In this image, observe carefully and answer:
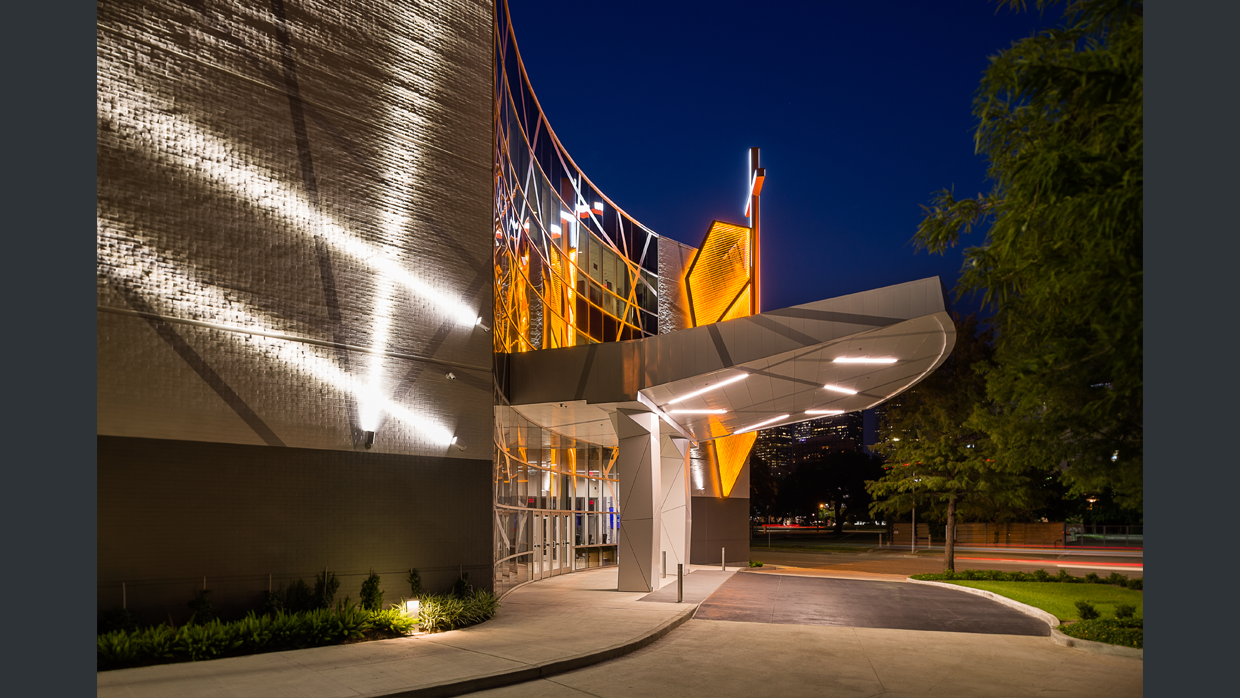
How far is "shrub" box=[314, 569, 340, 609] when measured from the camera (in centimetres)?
1372

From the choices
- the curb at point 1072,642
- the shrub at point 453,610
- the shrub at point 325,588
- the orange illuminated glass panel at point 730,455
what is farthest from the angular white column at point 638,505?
the orange illuminated glass panel at point 730,455

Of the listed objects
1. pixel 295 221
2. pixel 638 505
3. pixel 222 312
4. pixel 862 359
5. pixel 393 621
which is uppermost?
pixel 295 221

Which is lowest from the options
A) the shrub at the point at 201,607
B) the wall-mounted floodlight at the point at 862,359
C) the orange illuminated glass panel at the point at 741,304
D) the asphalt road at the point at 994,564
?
the asphalt road at the point at 994,564

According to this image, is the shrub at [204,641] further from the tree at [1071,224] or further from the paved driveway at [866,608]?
the tree at [1071,224]

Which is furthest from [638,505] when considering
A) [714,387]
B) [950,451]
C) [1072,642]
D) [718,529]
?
[718,529]

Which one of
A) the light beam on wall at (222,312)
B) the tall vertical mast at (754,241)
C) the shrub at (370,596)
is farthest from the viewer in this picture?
the tall vertical mast at (754,241)

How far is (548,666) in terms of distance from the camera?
10.7 meters

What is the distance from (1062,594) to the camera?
20.5m

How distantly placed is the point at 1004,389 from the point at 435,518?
35.4 feet

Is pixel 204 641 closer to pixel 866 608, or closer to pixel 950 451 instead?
pixel 866 608

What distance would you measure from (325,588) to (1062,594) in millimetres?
18057

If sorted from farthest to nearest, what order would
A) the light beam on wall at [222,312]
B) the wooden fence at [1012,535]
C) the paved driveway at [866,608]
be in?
the wooden fence at [1012,535] → the paved driveway at [866,608] → the light beam on wall at [222,312]

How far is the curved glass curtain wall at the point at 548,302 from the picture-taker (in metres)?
20.4

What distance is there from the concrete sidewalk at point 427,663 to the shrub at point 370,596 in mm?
1322
